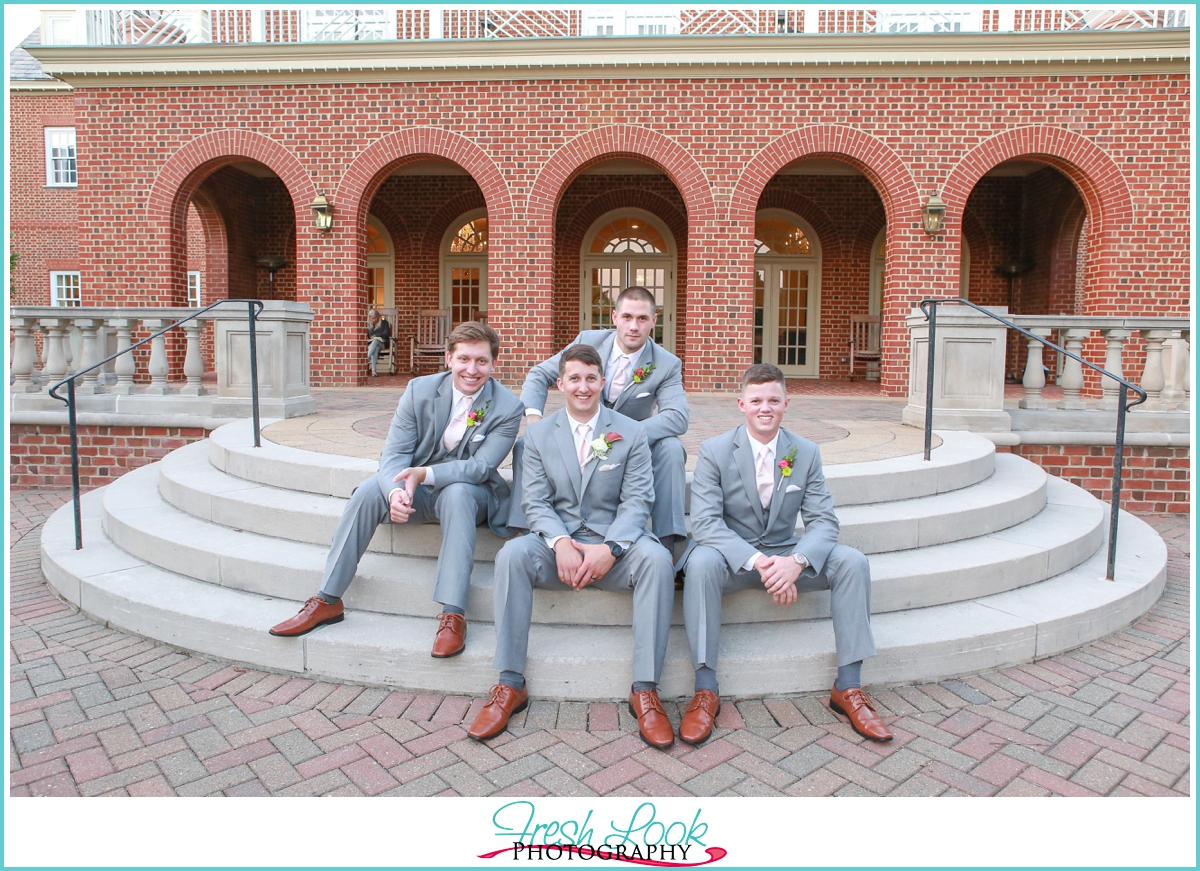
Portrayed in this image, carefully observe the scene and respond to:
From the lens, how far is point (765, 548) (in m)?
3.59

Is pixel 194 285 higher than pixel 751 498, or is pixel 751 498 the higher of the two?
pixel 194 285

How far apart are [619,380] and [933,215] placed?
829cm

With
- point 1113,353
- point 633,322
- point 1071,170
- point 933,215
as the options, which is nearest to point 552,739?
point 633,322

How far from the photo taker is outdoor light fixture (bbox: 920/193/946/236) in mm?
10648

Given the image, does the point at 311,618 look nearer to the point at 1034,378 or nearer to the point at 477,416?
the point at 477,416

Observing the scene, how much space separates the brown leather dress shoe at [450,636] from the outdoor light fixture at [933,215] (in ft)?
31.4

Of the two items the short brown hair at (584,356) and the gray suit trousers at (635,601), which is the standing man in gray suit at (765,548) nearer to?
the gray suit trousers at (635,601)

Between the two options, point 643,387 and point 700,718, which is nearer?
point 700,718

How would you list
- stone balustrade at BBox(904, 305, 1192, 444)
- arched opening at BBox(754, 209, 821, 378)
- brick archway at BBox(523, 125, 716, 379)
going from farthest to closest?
arched opening at BBox(754, 209, 821, 378), brick archway at BBox(523, 125, 716, 379), stone balustrade at BBox(904, 305, 1192, 444)

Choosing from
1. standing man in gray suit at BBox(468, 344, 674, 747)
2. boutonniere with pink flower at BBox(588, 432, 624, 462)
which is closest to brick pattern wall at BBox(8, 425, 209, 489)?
standing man in gray suit at BBox(468, 344, 674, 747)

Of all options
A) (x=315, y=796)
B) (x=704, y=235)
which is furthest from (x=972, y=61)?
(x=315, y=796)

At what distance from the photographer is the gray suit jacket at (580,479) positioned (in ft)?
11.6

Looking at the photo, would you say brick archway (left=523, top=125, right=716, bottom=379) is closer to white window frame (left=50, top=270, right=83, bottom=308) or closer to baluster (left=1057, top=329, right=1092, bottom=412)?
baluster (left=1057, top=329, right=1092, bottom=412)

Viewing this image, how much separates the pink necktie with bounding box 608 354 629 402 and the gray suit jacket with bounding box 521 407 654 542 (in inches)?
25.2
